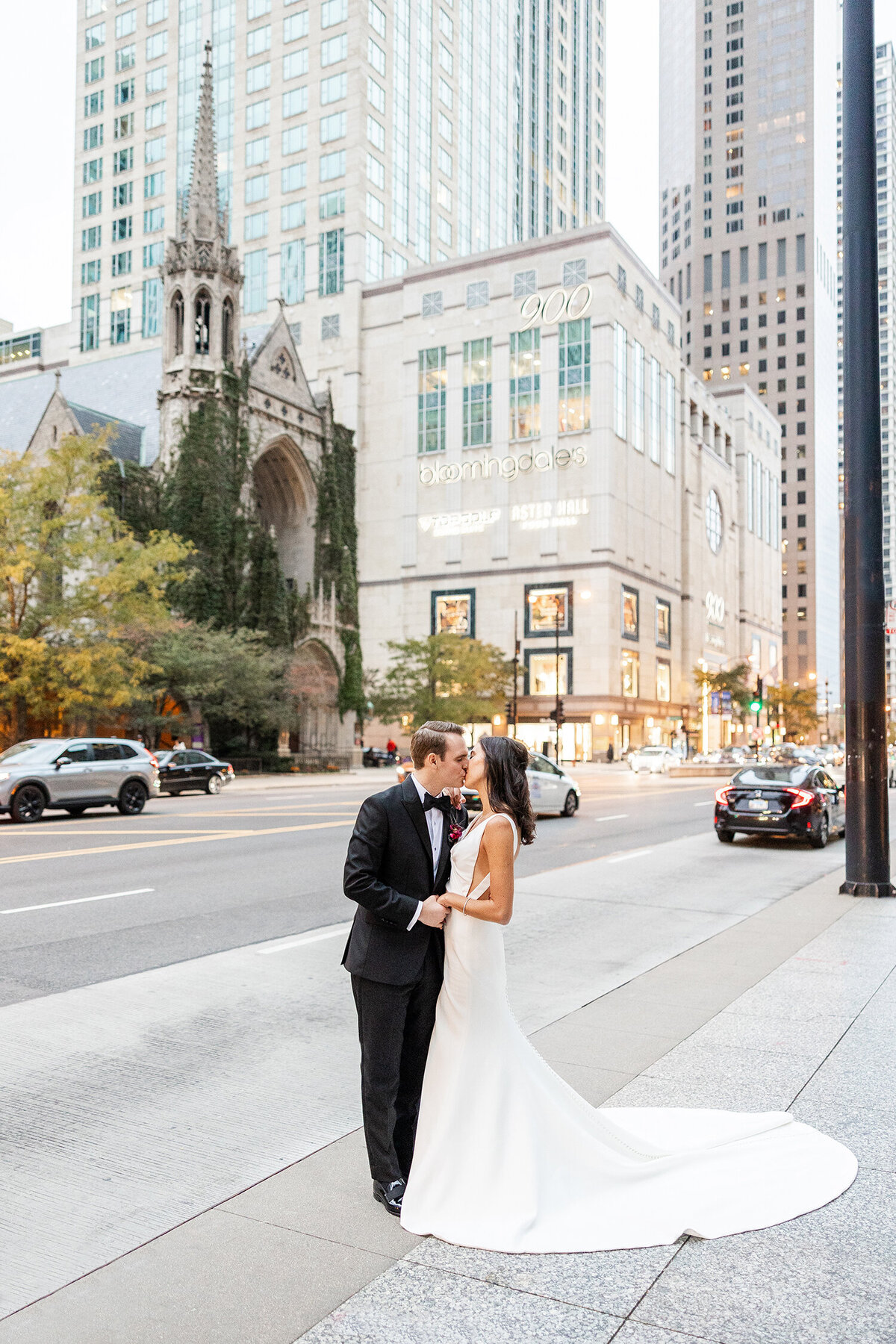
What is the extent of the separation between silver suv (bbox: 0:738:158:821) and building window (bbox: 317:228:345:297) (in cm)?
6298

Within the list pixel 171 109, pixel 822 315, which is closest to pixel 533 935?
pixel 171 109

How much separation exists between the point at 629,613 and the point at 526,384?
59.3 ft

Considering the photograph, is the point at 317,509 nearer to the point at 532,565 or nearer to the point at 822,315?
the point at 532,565

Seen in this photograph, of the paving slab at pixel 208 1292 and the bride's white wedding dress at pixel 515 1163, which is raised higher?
the bride's white wedding dress at pixel 515 1163

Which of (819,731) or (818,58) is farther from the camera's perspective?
(819,731)

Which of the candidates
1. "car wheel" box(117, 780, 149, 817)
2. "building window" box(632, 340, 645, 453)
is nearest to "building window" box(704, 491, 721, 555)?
"building window" box(632, 340, 645, 453)

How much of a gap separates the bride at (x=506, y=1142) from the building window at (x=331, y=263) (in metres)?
81.0

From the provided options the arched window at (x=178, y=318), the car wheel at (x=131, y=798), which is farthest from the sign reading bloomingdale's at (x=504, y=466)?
the car wheel at (x=131, y=798)

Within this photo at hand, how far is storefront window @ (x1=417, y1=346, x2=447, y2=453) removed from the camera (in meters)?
76.4

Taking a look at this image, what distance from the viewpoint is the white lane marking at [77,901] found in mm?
10656

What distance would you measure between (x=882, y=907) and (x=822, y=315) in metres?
151

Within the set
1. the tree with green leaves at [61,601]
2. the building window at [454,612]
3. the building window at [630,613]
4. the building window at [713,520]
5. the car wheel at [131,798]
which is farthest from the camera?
the building window at [713,520]

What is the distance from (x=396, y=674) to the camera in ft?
193

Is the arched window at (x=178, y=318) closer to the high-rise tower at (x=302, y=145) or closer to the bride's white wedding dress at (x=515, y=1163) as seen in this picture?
the high-rise tower at (x=302, y=145)
